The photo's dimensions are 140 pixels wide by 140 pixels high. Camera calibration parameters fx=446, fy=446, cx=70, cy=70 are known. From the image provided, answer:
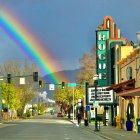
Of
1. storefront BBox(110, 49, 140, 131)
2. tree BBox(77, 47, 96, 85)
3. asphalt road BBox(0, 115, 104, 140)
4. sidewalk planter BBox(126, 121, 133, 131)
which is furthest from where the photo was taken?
tree BBox(77, 47, 96, 85)

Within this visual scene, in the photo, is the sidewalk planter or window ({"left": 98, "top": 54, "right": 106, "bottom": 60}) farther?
window ({"left": 98, "top": 54, "right": 106, "bottom": 60})

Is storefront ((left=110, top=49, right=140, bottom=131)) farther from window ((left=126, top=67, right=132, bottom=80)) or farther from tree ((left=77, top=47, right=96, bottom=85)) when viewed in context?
tree ((left=77, top=47, right=96, bottom=85))

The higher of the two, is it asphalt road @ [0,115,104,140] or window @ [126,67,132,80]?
window @ [126,67,132,80]

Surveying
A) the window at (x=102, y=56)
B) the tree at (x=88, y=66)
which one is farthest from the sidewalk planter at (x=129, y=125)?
the tree at (x=88, y=66)

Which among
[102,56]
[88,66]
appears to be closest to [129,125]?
[102,56]

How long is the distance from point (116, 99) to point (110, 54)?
727 cm

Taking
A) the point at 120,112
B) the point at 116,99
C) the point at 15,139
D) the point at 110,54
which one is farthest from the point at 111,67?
the point at 15,139

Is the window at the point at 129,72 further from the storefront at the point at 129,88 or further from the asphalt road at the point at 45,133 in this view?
the asphalt road at the point at 45,133

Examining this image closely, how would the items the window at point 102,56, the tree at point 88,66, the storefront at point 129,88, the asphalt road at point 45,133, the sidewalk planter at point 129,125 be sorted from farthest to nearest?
the tree at point 88,66 → the window at point 102,56 → the sidewalk planter at point 129,125 → the storefront at point 129,88 → the asphalt road at point 45,133

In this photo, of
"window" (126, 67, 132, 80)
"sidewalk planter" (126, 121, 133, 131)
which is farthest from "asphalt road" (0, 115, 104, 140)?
"window" (126, 67, 132, 80)

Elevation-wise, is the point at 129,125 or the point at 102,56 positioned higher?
the point at 102,56

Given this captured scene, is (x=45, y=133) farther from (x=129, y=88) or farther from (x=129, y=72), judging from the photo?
(x=129, y=72)

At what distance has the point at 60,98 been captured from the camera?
4577 inches

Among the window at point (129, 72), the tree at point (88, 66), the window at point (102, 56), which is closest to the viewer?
the window at point (129, 72)
